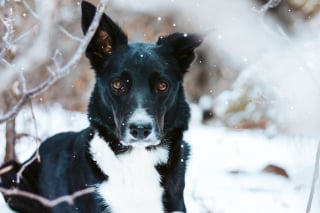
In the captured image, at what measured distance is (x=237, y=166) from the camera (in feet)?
18.3

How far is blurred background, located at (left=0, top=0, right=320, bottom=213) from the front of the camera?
14.3 ft

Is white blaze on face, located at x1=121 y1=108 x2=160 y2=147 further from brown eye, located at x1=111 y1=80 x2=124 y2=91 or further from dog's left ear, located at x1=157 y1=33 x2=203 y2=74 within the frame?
dog's left ear, located at x1=157 y1=33 x2=203 y2=74

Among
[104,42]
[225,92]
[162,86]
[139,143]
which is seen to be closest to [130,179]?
[139,143]

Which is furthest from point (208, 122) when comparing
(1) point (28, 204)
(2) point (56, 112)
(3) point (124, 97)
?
(3) point (124, 97)

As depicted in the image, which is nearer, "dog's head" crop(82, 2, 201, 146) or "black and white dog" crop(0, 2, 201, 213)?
"dog's head" crop(82, 2, 201, 146)

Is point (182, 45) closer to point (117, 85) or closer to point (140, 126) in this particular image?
point (117, 85)

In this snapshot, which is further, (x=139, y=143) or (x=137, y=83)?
(x=137, y=83)

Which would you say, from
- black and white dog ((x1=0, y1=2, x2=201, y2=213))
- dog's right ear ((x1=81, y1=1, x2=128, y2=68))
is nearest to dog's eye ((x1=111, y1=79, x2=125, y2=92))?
black and white dog ((x1=0, y1=2, x2=201, y2=213))

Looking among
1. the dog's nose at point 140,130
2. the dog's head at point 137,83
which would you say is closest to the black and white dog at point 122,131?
the dog's head at point 137,83

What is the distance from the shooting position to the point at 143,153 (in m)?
3.37

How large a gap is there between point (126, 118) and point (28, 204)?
1406mm

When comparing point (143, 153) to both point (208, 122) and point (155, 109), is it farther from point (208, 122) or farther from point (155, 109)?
point (208, 122)

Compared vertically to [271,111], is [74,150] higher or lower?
lower

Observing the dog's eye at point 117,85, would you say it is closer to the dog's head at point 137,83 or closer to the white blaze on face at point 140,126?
the dog's head at point 137,83
